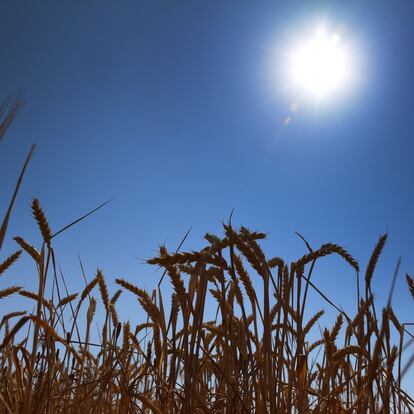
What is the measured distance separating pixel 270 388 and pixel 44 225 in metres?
1.39

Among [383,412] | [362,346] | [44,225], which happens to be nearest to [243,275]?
[362,346]

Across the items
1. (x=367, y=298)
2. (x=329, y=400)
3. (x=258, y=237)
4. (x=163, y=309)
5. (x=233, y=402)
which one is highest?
(x=258, y=237)

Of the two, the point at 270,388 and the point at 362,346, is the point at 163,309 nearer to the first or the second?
the point at 270,388

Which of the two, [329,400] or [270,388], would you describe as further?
[329,400]

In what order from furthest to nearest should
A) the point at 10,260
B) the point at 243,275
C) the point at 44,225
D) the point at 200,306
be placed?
the point at 10,260
the point at 44,225
the point at 243,275
the point at 200,306

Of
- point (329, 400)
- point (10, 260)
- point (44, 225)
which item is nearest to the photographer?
point (44, 225)

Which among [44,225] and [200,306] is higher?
[44,225]

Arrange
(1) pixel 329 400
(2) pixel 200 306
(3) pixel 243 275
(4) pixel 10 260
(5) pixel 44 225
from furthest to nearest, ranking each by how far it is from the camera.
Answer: (4) pixel 10 260, (1) pixel 329 400, (5) pixel 44 225, (3) pixel 243 275, (2) pixel 200 306

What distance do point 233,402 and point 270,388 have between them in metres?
0.22

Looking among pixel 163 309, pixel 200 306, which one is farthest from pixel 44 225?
pixel 200 306

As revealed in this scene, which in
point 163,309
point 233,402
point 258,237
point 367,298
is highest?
point 258,237

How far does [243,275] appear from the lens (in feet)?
6.65

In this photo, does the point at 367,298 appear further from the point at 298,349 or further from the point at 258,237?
the point at 258,237

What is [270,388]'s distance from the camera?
5.91 ft
